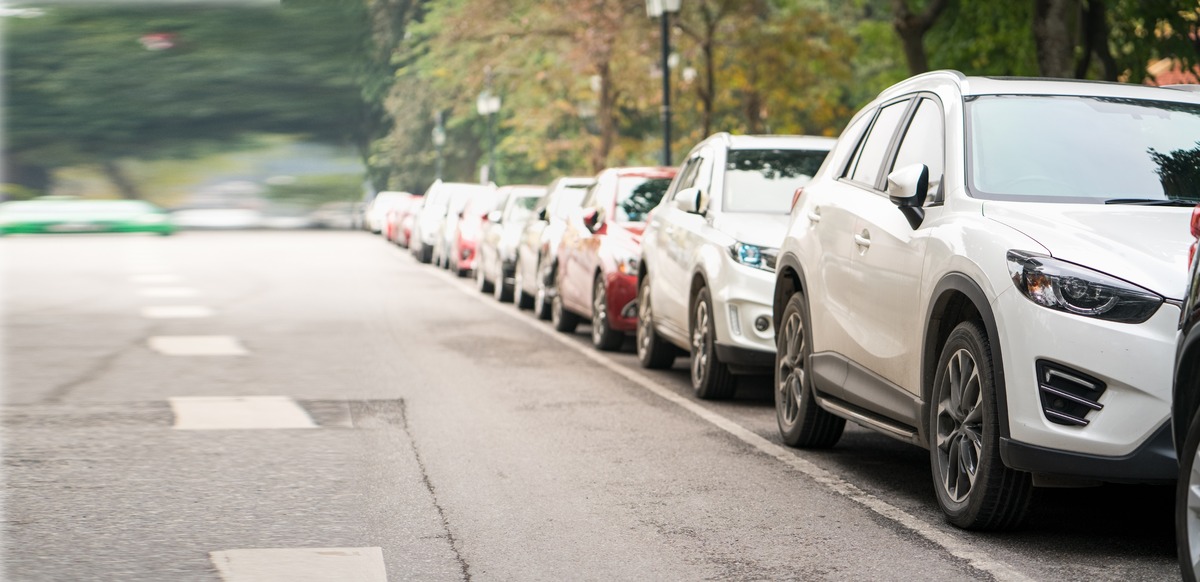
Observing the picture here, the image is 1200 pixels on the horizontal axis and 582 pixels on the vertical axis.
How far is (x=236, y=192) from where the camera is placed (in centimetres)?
2662

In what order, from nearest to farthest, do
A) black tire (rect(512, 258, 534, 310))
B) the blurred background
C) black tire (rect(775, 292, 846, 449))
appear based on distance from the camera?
black tire (rect(775, 292, 846, 449)) → the blurred background → black tire (rect(512, 258, 534, 310))

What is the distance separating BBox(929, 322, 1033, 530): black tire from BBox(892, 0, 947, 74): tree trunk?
13.8 meters

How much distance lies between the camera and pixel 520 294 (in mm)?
20047

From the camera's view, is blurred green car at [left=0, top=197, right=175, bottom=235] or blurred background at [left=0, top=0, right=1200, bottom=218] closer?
blurred background at [left=0, top=0, right=1200, bottom=218]

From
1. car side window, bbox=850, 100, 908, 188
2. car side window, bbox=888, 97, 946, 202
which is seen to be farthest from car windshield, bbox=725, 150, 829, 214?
car side window, bbox=888, 97, 946, 202

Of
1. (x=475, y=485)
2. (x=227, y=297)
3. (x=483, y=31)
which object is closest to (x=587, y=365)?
(x=475, y=485)

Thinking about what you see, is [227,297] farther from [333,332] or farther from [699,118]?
[699,118]

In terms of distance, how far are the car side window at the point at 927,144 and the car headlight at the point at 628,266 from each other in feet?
21.5

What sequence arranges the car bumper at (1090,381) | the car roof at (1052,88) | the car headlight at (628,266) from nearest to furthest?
the car bumper at (1090,381), the car roof at (1052,88), the car headlight at (628,266)

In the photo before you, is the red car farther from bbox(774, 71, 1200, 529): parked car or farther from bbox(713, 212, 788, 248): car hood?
bbox(774, 71, 1200, 529): parked car

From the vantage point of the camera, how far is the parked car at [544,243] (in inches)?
705

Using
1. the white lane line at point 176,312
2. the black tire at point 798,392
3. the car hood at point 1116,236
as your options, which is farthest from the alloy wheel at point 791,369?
the white lane line at point 176,312

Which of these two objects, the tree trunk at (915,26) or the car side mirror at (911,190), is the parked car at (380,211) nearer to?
the tree trunk at (915,26)

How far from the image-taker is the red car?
564 inches
